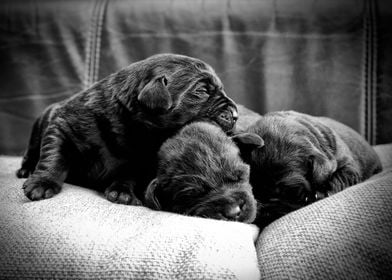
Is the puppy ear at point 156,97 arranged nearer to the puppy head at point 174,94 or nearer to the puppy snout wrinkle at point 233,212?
the puppy head at point 174,94

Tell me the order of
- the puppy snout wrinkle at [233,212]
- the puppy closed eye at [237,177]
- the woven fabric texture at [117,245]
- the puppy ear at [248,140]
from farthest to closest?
1. the puppy ear at [248,140]
2. the puppy closed eye at [237,177]
3. the puppy snout wrinkle at [233,212]
4. the woven fabric texture at [117,245]

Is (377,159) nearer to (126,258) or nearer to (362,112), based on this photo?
(362,112)

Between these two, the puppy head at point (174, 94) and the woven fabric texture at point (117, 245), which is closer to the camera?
the woven fabric texture at point (117, 245)

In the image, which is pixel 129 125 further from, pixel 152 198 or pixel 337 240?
pixel 337 240

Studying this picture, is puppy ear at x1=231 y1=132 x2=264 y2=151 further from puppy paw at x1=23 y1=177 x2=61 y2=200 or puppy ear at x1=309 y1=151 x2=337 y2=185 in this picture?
puppy paw at x1=23 y1=177 x2=61 y2=200

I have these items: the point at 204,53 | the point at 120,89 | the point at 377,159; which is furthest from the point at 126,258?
the point at 204,53

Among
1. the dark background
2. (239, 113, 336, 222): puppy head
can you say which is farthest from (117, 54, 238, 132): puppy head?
the dark background

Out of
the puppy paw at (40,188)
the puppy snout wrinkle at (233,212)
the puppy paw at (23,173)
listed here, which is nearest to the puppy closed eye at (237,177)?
the puppy snout wrinkle at (233,212)
